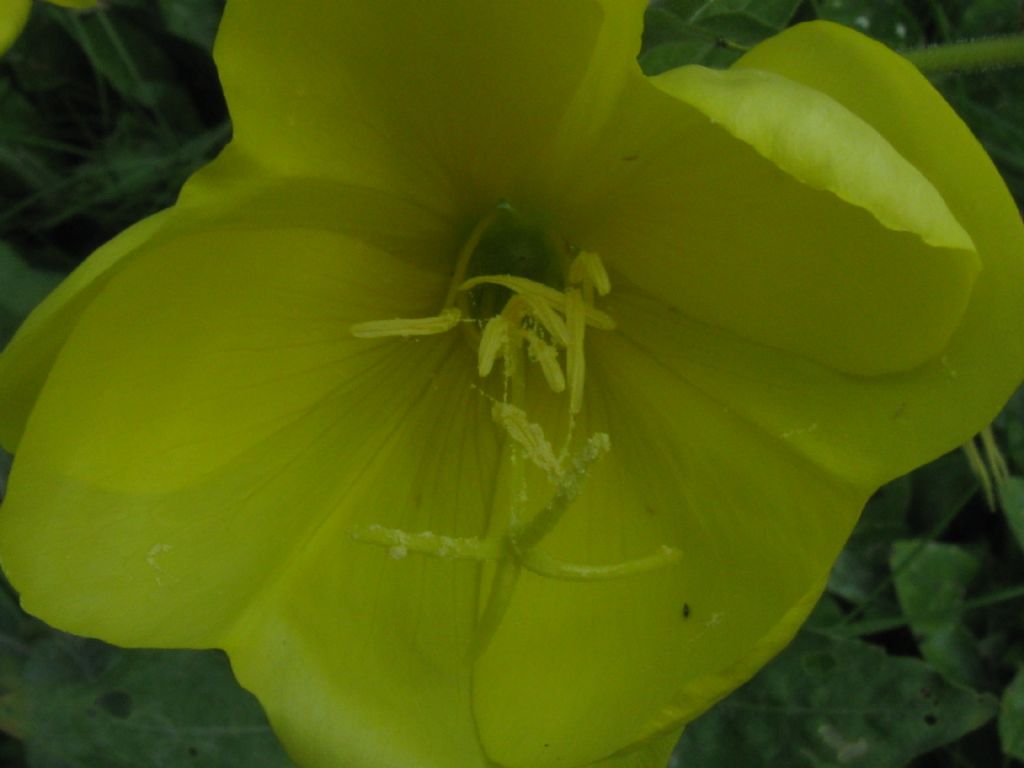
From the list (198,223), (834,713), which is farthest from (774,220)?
(834,713)

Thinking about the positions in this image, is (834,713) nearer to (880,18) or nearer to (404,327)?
(404,327)

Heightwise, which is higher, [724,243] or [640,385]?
[724,243]

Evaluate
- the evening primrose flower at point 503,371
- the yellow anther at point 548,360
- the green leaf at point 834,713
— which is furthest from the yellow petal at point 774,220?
the green leaf at point 834,713

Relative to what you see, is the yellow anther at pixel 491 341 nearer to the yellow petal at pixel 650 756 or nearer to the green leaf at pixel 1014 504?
the yellow petal at pixel 650 756

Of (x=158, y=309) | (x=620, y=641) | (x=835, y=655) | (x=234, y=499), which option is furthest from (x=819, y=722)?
(x=158, y=309)

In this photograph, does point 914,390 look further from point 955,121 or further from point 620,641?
point 620,641
